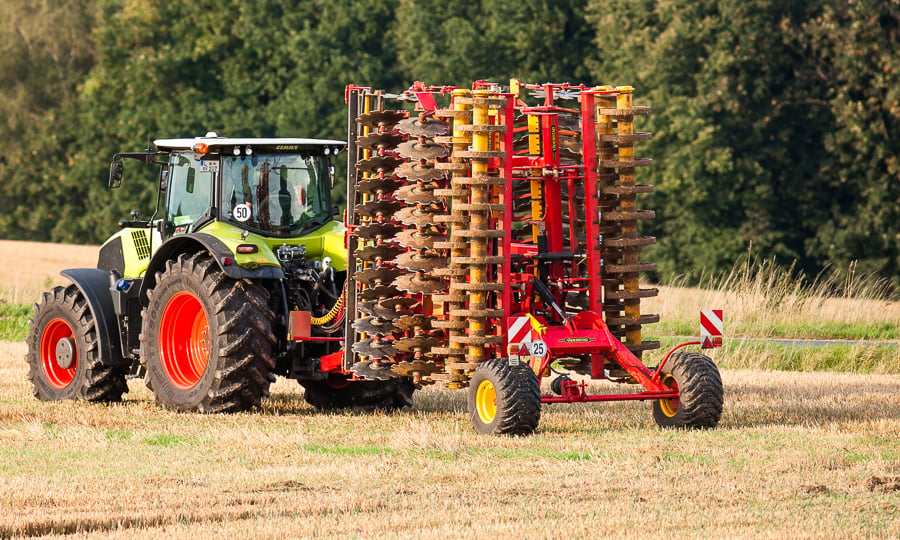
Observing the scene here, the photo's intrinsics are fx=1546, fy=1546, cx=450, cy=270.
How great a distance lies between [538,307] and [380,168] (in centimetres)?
172

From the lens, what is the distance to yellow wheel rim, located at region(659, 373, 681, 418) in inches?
464

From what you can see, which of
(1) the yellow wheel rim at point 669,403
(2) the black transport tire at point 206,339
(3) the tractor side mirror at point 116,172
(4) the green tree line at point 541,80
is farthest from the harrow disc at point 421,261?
(4) the green tree line at point 541,80

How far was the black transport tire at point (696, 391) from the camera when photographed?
1144 cm

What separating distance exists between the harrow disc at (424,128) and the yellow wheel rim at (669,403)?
2.54m

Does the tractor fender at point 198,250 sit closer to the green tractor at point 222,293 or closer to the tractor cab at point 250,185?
the green tractor at point 222,293

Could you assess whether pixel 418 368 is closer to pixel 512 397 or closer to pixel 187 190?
pixel 512 397

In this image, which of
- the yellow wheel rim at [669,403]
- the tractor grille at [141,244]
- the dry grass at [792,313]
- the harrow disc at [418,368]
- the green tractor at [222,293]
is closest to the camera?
the yellow wheel rim at [669,403]

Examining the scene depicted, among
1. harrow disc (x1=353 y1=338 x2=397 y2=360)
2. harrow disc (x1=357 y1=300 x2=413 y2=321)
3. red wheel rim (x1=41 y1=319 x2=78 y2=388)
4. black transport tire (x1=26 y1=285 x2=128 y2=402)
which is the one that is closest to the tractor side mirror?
black transport tire (x1=26 y1=285 x2=128 y2=402)

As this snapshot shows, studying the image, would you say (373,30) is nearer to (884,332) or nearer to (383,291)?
(884,332)

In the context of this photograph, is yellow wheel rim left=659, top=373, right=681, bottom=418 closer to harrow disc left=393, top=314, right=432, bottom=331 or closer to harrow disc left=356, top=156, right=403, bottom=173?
harrow disc left=393, top=314, right=432, bottom=331

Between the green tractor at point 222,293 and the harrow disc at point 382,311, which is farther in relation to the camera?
the green tractor at point 222,293

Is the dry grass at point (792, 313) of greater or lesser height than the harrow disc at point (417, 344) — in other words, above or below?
above

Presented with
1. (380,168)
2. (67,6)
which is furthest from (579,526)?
(67,6)

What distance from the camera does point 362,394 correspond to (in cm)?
1388
